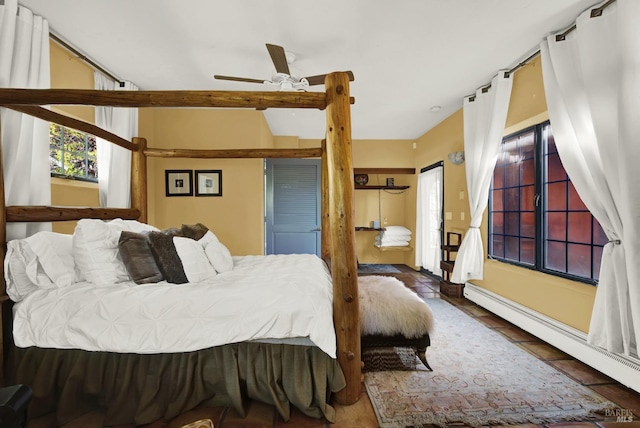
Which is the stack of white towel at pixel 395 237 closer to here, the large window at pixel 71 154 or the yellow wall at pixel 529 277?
the yellow wall at pixel 529 277

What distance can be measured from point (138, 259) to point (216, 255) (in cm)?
56

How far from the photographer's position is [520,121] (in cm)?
283

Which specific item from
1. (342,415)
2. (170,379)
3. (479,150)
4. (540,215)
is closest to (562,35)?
(479,150)

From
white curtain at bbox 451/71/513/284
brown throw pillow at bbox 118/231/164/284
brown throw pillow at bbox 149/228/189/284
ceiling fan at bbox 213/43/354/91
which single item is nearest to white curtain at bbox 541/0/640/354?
white curtain at bbox 451/71/513/284

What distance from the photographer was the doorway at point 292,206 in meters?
4.44

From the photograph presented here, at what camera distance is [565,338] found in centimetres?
219

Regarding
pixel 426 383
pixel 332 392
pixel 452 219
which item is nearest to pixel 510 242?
pixel 452 219

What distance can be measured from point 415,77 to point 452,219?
227 cm

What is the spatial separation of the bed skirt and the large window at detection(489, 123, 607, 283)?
2.39 meters

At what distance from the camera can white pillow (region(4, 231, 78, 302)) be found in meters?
1.59

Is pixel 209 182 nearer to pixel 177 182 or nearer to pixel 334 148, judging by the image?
pixel 177 182

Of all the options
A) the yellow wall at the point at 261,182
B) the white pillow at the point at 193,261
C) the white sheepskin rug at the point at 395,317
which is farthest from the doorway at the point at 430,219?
the white pillow at the point at 193,261

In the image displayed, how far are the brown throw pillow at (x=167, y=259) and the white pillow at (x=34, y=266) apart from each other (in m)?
0.51

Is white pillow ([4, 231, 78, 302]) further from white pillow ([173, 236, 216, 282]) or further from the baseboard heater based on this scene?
the baseboard heater
